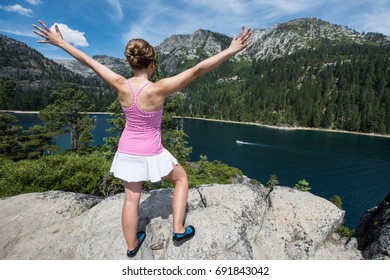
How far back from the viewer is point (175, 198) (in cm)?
425

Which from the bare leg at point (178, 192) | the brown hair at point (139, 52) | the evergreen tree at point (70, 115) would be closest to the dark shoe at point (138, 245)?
the bare leg at point (178, 192)

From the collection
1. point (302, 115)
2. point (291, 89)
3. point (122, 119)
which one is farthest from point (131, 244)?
point (291, 89)

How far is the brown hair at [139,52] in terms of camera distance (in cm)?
334

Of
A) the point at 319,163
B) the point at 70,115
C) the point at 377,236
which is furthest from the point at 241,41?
the point at 319,163

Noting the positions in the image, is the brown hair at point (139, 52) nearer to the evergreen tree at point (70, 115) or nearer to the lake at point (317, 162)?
the evergreen tree at point (70, 115)

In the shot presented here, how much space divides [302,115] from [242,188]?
6331 inches

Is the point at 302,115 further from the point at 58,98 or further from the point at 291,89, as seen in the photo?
the point at 58,98

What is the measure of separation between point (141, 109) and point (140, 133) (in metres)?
0.40

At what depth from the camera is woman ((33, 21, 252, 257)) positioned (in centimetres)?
341

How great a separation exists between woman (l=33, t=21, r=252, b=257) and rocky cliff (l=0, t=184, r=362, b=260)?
108 cm

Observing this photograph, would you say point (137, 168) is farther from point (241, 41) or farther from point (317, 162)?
point (317, 162)

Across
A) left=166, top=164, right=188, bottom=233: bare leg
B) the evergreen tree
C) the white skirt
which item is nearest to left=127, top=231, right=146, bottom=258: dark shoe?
left=166, top=164, right=188, bottom=233: bare leg

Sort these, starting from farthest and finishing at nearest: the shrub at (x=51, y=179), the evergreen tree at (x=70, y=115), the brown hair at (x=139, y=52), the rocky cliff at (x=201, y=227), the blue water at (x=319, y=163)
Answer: the blue water at (x=319, y=163) < the evergreen tree at (x=70, y=115) < the shrub at (x=51, y=179) < the rocky cliff at (x=201, y=227) < the brown hair at (x=139, y=52)

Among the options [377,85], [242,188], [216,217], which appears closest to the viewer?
[216,217]
